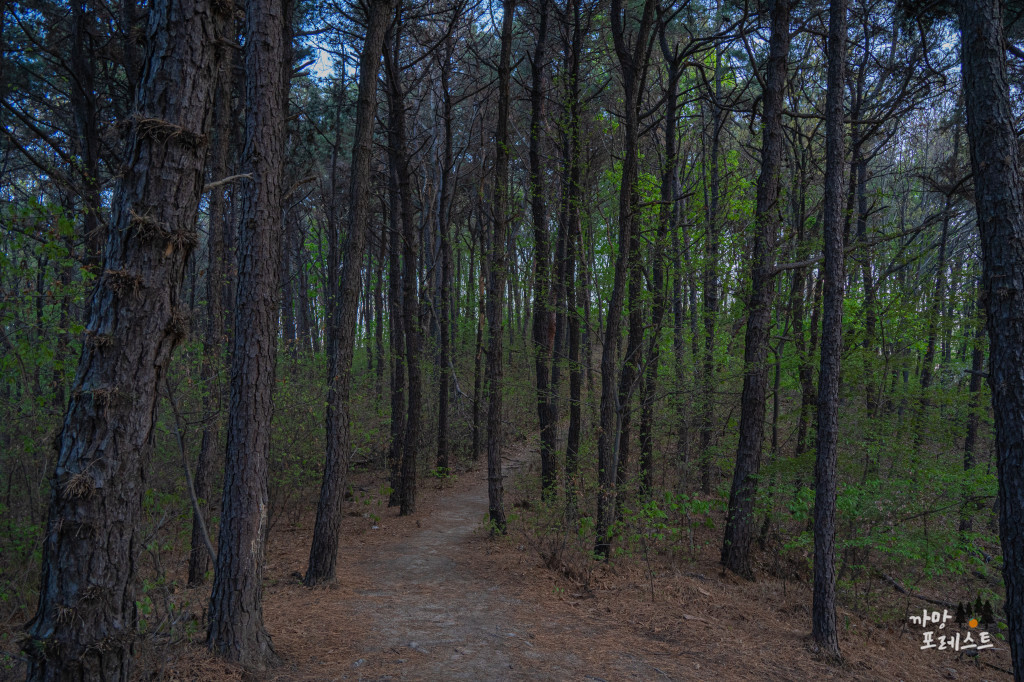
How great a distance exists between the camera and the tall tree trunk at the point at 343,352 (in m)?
7.55

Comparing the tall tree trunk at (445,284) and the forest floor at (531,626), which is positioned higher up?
the tall tree trunk at (445,284)

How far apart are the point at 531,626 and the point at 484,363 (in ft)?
36.3

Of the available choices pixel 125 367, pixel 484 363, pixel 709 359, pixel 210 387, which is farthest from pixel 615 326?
pixel 484 363

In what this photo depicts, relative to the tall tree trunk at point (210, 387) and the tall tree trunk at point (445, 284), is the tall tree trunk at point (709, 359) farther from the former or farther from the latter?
the tall tree trunk at point (210, 387)

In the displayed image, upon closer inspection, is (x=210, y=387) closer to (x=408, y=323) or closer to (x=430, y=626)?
(x=408, y=323)

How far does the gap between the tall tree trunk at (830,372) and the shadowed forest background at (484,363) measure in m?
0.03

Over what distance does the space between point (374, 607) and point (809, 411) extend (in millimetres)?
8377

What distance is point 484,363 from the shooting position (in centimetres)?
1712

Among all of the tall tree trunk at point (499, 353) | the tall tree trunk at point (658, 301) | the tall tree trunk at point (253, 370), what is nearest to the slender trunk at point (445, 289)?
the tall tree trunk at point (499, 353)

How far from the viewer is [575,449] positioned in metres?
11.4

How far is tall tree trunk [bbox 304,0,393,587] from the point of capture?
24.8 feet

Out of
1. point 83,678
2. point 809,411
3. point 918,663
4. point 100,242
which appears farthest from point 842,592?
point 100,242

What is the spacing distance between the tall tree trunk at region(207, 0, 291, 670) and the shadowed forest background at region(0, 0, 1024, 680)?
3cm

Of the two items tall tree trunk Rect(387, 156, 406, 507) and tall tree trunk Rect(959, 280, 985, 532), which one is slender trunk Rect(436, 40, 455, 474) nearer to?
tall tree trunk Rect(387, 156, 406, 507)
